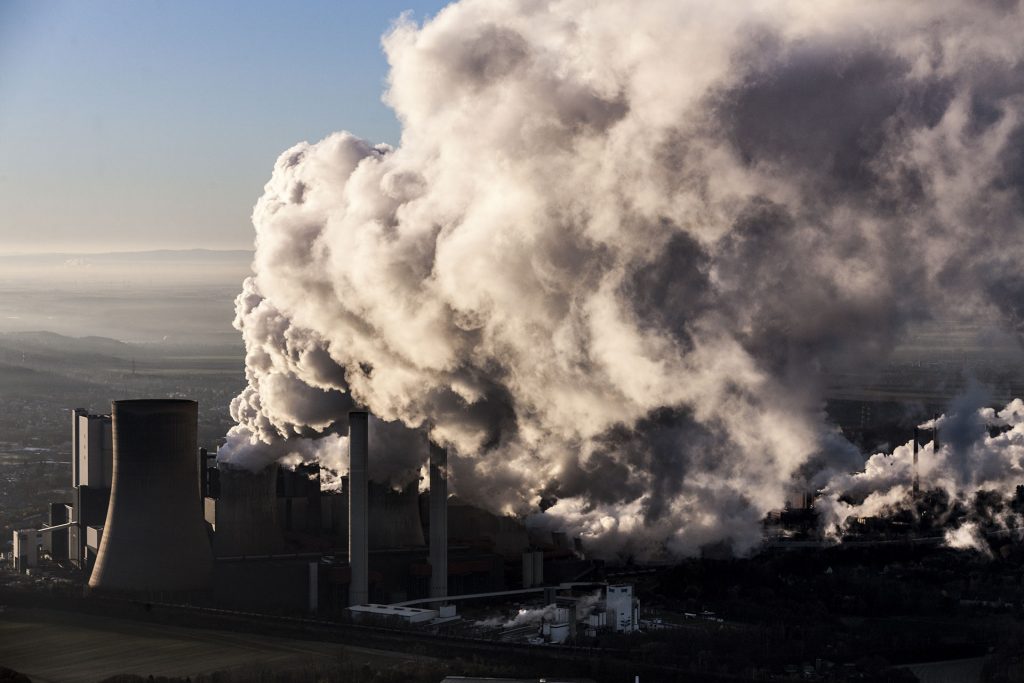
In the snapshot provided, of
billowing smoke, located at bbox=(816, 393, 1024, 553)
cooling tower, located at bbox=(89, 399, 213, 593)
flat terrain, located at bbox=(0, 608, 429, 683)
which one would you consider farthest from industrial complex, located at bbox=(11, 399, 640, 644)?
billowing smoke, located at bbox=(816, 393, 1024, 553)

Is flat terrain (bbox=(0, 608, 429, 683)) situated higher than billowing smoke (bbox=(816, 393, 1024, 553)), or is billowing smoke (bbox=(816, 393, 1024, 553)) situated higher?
billowing smoke (bbox=(816, 393, 1024, 553))

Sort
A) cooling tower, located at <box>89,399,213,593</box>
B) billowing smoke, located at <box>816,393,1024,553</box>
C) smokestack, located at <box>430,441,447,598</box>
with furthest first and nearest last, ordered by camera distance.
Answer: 1. billowing smoke, located at <box>816,393,1024,553</box>
2. smokestack, located at <box>430,441,447,598</box>
3. cooling tower, located at <box>89,399,213,593</box>

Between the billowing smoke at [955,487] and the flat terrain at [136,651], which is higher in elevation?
the billowing smoke at [955,487]

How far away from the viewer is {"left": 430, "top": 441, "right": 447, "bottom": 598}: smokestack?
6800 cm


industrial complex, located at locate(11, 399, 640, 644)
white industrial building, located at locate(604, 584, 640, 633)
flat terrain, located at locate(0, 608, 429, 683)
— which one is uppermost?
industrial complex, located at locate(11, 399, 640, 644)

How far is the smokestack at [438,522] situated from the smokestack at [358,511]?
2.64 m

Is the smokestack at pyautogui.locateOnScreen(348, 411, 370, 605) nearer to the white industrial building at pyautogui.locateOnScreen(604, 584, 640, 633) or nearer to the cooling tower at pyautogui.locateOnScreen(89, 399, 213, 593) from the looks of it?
the cooling tower at pyautogui.locateOnScreen(89, 399, 213, 593)

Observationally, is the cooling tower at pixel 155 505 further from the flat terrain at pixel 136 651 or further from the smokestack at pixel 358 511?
the smokestack at pixel 358 511

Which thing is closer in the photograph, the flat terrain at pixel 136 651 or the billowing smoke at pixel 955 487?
the flat terrain at pixel 136 651

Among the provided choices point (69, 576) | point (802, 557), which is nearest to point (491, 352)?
point (802, 557)

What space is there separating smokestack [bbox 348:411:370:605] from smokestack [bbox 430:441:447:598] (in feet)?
8.66

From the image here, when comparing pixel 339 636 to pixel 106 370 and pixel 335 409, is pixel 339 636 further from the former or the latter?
pixel 106 370

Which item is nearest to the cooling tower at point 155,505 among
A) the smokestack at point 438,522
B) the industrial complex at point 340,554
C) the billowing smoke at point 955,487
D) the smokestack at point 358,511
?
the industrial complex at point 340,554

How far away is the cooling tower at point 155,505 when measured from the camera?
6706 cm
